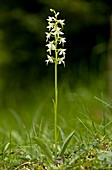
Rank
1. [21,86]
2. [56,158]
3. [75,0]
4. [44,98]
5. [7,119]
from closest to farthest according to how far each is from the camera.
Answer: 1. [56,158]
2. [7,119]
3. [44,98]
4. [75,0]
5. [21,86]

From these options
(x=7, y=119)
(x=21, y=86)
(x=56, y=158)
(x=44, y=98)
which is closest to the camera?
(x=56, y=158)

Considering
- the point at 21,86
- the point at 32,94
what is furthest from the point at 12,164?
the point at 21,86

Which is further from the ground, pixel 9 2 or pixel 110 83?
pixel 9 2

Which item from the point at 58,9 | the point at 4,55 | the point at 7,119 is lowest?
the point at 7,119

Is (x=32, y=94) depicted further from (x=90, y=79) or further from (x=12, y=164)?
(x=12, y=164)

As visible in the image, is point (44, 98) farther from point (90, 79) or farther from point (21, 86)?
point (21, 86)

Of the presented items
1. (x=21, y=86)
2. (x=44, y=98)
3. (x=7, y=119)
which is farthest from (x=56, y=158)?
(x=21, y=86)

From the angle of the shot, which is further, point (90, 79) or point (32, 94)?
point (32, 94)
